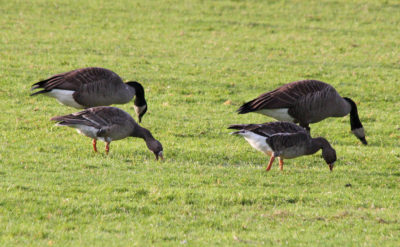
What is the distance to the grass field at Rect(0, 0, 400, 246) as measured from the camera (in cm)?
1027

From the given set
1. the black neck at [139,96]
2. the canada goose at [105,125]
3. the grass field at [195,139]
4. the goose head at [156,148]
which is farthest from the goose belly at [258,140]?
the black neck at [139,96]

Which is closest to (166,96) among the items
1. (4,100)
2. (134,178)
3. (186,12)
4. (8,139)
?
(4,100)

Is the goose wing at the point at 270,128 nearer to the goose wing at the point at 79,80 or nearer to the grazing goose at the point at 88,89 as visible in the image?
the grazing goose at the point at 88,89

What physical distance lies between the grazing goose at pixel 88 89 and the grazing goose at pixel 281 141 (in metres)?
5.32

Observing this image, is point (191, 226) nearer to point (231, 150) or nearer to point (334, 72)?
point (231, 150)

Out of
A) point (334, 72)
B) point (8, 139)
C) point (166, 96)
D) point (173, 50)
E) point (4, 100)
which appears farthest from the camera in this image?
point (173, 50)

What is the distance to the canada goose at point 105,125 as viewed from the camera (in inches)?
562

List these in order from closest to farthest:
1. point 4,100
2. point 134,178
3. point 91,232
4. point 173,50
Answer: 1. point 91,232
2. point 134,178
3. point 4,100
4. point 173,50

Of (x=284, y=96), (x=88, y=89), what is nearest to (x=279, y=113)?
(x=284, y=96)

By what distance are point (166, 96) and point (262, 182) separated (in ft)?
31.6

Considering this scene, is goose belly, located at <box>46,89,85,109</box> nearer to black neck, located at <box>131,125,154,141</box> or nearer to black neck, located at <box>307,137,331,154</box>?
black neck, located at <box>131,125,154,141</box>

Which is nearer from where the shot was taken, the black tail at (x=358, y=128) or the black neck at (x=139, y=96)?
the black tail at (x=358, y=128)

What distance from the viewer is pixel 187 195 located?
38.3 feet

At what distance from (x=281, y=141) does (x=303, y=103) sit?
3.44 m
